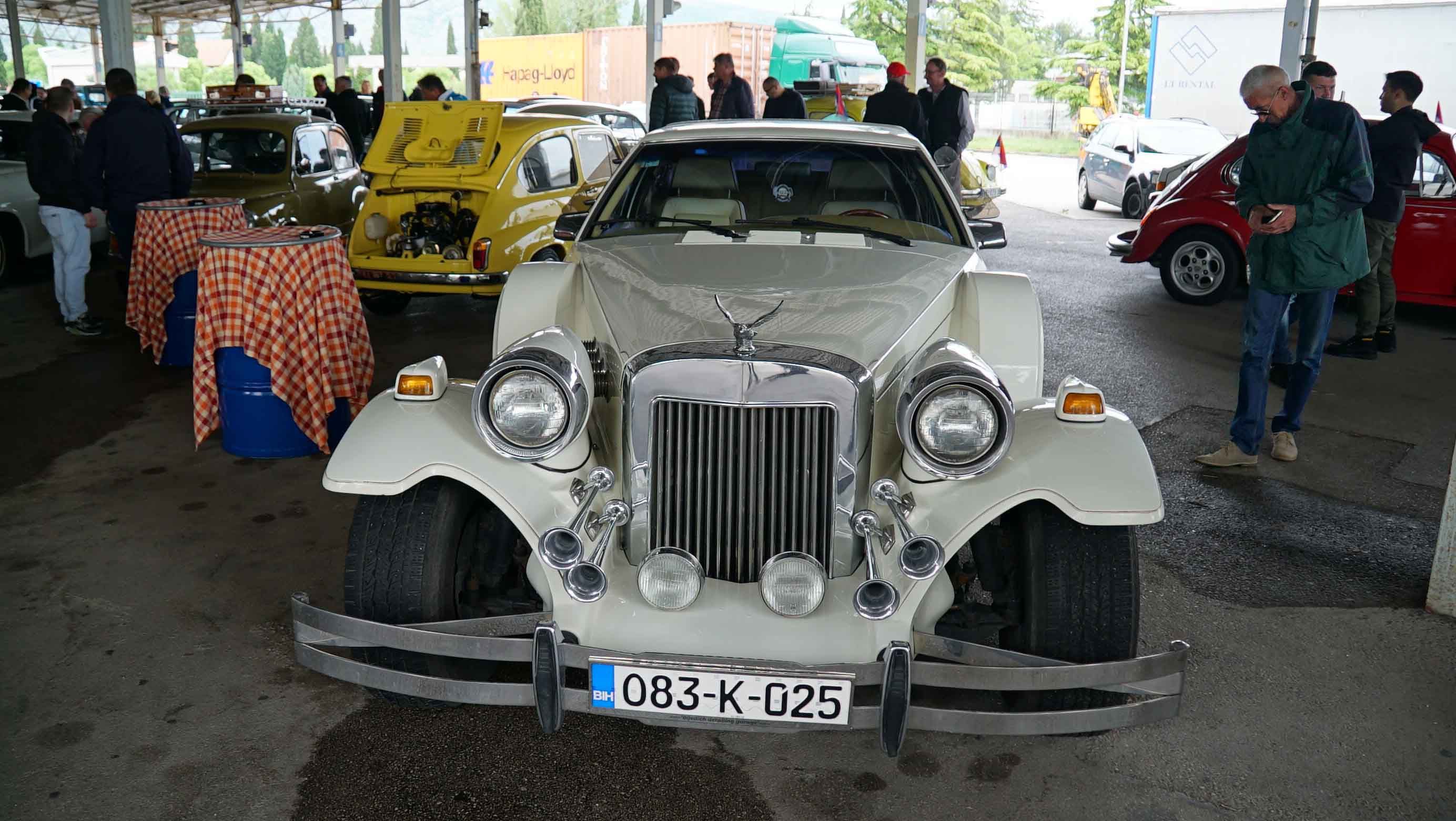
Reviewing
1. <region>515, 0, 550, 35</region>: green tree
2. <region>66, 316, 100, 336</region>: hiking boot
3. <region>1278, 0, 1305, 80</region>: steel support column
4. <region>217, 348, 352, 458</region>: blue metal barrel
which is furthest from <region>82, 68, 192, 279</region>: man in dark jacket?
<region>515, 0, 550, 35</region>: green tree

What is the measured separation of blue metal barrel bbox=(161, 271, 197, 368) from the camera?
6.95 m

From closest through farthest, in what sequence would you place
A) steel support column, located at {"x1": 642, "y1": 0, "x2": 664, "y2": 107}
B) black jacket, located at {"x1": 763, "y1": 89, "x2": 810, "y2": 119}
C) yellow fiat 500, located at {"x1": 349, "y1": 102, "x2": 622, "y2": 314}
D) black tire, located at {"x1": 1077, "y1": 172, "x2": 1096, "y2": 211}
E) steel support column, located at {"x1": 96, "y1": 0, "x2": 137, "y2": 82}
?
1. yellow fiat 500, located at {"x1": 349, "y1": 102, "x2": 622, "y2": 314}
2. black jacket, located at {"x1": 763, "y1": 89, "x2": 810, "y2": 119}
3. steel support column, located at {"x1": 96, "y1": 0, "x2": 137, "y2": 82}
4. black tire, located at {"x1": 1077, "y1": 172, "x2": 1096, "y2": 211}
5. steel support column, located at {"x1": 642, "y1": 0, "x2": 664, "y2": 107}

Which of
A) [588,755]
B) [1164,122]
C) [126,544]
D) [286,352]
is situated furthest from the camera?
[1164,122]

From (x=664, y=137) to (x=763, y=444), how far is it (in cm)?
244

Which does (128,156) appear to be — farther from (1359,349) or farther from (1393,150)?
(1359,349)

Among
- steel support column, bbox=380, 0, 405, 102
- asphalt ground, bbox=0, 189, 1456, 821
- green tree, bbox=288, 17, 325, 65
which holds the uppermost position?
green tree, bbox=288, 17, 325, 65

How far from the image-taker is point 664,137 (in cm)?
488

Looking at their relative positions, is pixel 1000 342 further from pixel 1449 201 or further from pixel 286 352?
pixel 1449 201

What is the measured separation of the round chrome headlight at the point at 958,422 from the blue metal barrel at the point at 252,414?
386cm

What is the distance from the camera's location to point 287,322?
5539 mm

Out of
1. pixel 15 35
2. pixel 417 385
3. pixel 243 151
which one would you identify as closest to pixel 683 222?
pixel 417 385

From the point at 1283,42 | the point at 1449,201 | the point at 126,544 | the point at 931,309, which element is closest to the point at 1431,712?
the point at 931,309

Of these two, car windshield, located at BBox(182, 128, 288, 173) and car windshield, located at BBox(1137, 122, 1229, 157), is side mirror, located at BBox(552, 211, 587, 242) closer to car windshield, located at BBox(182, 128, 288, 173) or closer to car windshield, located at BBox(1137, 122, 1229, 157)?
car windshield, located at BBox(182, 128, 288, 173)

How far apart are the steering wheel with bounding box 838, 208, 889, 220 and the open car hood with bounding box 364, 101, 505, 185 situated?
505 cm
